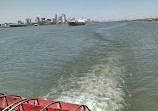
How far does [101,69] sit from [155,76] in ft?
13.0

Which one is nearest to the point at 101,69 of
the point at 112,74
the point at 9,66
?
A: the point at 112,74

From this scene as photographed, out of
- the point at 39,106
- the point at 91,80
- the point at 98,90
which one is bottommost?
the point at 98,90

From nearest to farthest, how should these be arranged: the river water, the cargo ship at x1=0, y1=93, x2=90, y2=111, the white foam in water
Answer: the cargo ship at x1=0, y1=93, x2=90, y2=111 → the white foam in water → the river water

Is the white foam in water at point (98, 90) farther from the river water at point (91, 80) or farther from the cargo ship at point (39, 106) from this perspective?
the cargo ship at point (39, 106)

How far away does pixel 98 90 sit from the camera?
9.97 metres

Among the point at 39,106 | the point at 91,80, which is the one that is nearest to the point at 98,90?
the point at 91,80

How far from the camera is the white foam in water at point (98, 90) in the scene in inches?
336

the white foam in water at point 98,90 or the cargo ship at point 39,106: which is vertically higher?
the cargo ship at point 39,106

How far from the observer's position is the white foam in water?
8545 mm

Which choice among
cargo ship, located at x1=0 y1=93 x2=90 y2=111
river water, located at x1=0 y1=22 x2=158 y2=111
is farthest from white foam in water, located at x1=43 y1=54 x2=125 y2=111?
cargo ship, located at x1=0 y1=93 x2=90 y2=111

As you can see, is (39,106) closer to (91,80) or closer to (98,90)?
(98,90)

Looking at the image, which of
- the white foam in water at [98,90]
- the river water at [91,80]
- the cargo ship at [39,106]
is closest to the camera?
the cargo ship at [39,106]

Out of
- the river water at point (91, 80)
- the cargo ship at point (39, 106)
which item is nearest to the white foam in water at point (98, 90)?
the river water at point (91, 80)

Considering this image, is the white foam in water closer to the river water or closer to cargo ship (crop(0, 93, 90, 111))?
the river water
